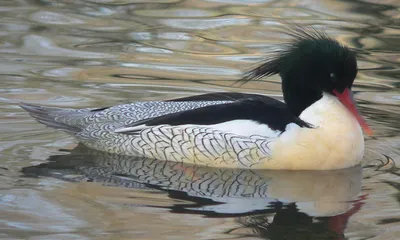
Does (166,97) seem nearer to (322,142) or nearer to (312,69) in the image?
(312,69)

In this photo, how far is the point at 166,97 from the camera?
35.2 ft

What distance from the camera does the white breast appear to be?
331 inches

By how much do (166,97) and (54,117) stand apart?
6.00 feet

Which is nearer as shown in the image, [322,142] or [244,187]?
[244,187]

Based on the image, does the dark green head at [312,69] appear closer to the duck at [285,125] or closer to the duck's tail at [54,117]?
the duck at [285,125]

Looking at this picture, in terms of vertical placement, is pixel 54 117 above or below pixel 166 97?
above

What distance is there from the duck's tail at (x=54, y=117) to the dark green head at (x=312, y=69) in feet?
5.40

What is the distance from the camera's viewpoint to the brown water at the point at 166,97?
7.16 m

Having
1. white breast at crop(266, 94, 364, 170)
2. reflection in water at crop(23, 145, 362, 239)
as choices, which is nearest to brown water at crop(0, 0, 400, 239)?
reflection in water at crop(23, 145, 362, 239)

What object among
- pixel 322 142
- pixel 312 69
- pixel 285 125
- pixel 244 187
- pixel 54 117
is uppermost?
pixel 312 69

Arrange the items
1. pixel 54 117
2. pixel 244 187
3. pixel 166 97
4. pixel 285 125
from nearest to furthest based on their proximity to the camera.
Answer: pixel 244 187
pixel 285 125
pixel 54 117
pixel 166 97

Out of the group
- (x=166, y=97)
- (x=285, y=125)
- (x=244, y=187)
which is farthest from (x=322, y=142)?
(x=166, y=97)

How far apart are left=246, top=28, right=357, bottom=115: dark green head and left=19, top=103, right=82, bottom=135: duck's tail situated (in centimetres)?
164

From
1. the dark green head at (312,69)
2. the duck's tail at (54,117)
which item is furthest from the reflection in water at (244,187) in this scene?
the dark green head at (312,69)
